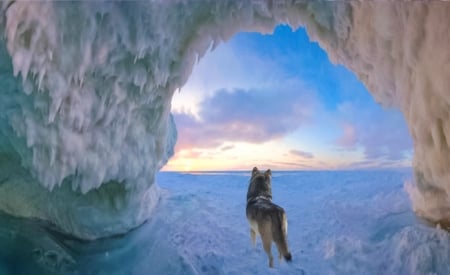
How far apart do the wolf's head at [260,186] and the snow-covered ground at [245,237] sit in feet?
5.44

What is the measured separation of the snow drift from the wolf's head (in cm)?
119

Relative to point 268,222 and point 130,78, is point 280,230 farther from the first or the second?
point 130,78

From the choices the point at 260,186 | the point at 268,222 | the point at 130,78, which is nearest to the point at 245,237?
the point at 260,186

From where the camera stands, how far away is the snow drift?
7.79 ft

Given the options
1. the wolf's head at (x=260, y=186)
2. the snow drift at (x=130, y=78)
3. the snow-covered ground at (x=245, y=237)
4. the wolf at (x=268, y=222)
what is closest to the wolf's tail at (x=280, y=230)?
the wolf at (x=268, y=222)

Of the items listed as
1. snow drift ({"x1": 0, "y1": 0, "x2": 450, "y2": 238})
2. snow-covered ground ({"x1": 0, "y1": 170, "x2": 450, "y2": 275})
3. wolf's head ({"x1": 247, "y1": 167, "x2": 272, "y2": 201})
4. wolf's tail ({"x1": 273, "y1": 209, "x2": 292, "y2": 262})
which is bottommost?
snow-covered ground ({"x1": 0, "y1": 170, "x2": 450, "y2": 275})

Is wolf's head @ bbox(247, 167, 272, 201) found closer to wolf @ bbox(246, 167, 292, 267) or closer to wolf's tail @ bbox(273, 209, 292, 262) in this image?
wolf @ bbox(246, 167, 292, 267)

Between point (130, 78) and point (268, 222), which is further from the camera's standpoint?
point (268, 222)

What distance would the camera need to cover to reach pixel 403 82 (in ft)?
10.3

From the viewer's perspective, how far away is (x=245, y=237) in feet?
21.8

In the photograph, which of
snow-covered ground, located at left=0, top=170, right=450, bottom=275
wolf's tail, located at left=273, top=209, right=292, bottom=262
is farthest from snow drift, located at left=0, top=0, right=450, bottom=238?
wolf's tail, located at left=273, top=209, right=292, bottom=262

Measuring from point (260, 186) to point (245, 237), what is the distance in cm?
309

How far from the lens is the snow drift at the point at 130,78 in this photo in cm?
237

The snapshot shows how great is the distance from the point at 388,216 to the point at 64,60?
4895 mm
